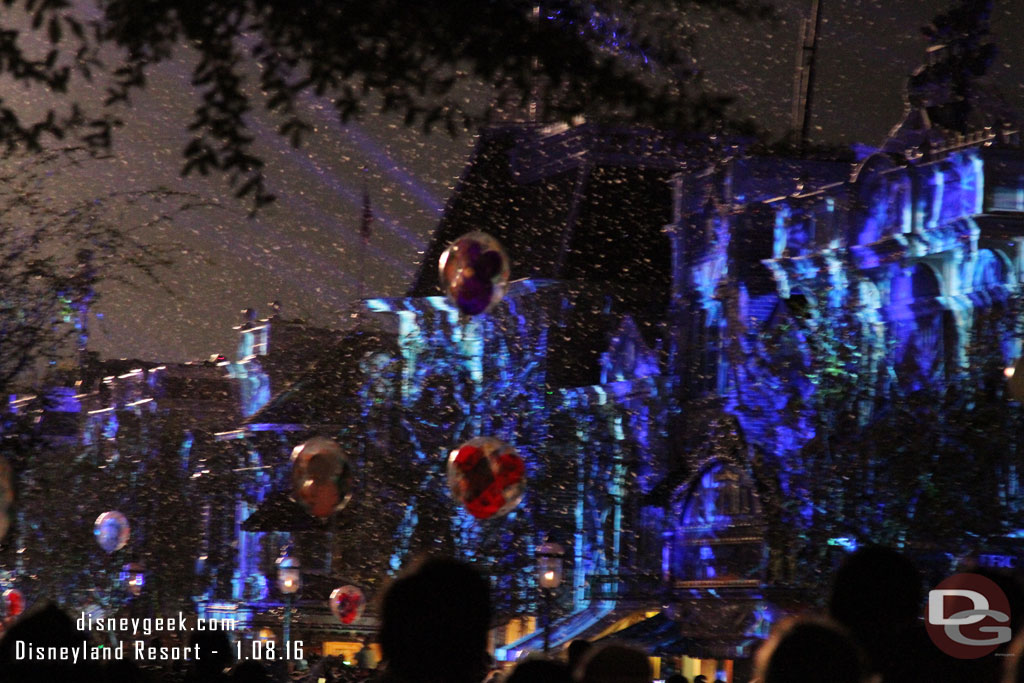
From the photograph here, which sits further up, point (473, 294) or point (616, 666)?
point (473, 294)

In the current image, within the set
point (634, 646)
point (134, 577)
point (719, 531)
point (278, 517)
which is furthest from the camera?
point (134, 577)

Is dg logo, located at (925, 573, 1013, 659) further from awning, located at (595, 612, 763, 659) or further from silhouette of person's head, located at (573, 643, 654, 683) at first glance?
awning, located at (595, 612, 763, 659)

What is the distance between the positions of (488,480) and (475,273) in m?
3.29

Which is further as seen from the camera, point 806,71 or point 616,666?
point 806,71

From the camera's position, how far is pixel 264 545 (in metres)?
56.9

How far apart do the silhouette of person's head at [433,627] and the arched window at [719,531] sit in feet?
85.4

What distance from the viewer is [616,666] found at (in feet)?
18.9

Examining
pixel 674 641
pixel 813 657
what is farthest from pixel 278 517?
pixel 813 657

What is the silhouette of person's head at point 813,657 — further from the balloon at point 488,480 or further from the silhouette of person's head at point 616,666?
the balloon at point 488,480

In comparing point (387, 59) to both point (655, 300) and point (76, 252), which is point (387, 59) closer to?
point (76, 252)

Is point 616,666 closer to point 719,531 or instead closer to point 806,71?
point 719,531

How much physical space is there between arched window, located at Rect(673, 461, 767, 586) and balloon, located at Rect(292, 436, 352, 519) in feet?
45.0

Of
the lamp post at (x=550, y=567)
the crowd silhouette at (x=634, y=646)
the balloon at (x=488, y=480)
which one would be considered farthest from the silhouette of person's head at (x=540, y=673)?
the lamp post at (x=550, y=567)

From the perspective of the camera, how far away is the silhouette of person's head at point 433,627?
189 inches
